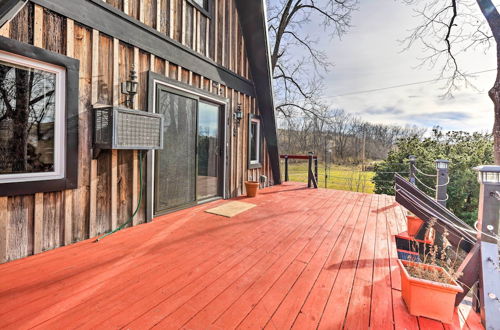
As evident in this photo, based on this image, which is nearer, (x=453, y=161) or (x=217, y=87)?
(x=217, y=87)

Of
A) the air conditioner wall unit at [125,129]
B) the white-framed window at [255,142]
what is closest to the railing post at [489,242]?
the air conditioner wall unit at [125,129]

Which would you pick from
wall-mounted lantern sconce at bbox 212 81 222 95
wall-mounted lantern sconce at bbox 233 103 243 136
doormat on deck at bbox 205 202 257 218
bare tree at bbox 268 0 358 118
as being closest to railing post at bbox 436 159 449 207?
doormat on deck at bbox 205 202 257 218

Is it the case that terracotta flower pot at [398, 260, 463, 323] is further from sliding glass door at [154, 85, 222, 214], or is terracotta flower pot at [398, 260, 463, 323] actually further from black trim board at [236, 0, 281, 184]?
black trim board at [236, 0, 281, 184]

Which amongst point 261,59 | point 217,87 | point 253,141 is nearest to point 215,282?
point 217,87

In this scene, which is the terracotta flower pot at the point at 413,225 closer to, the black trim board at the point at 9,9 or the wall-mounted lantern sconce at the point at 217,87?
the wall-mounted lantern sconce at the point at 217,87

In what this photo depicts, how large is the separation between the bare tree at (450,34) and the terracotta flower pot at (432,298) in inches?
301

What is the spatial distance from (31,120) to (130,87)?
1043 mm

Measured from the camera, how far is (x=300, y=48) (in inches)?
393

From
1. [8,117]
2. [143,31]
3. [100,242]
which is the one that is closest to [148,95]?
[143,31]

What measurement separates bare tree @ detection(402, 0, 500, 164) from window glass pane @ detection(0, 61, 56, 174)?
29.0ft

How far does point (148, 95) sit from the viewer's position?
3057mm

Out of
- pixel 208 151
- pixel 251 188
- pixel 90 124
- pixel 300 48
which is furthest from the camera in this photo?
pixel 300 48

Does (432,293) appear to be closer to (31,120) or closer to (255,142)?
(31,120)

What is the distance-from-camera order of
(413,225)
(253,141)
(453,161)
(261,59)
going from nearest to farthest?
(413,225), (261,59), (453,161), (253,141)
